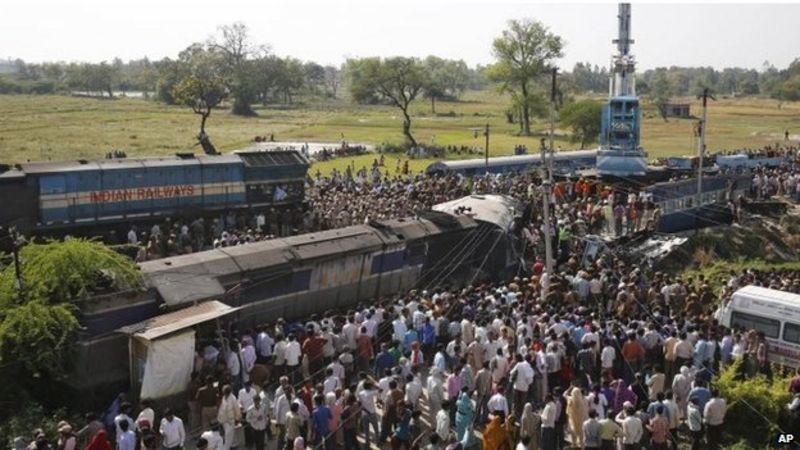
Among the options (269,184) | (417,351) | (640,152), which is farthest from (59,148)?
(417,351)

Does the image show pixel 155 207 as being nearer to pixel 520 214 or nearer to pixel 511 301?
pixel 520 214

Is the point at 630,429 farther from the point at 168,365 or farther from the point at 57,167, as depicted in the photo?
the point at 57,167

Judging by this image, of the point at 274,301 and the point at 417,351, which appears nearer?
Result: the point at 417,351

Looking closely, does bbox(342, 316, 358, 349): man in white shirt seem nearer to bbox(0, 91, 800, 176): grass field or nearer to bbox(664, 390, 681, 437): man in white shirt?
bbox(664, 390, 681, 437): man in white shirt

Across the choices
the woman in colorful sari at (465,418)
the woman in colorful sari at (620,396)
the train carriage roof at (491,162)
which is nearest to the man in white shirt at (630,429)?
the woman in colorful sari at (620,396)

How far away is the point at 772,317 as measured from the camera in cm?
1755

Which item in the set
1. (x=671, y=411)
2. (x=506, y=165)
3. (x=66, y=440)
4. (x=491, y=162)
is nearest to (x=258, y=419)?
(x=66, y=440)

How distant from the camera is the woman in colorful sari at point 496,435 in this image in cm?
1185

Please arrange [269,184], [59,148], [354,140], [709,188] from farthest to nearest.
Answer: [354,140]
[59,148]
[709,188]
[269,184]

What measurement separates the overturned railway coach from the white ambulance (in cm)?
1945

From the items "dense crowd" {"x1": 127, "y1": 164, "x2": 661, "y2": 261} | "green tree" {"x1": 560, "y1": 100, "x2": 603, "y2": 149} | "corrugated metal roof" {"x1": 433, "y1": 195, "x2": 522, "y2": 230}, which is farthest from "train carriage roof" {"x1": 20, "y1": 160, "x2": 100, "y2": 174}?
"green tree" {"x1": 560, "y1": 100, "x2": 603, "y2": 149}

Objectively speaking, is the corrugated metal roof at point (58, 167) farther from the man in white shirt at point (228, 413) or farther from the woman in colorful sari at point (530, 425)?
the woman in colorful sari at point (530, 425)

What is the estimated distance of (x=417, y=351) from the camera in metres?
15.0

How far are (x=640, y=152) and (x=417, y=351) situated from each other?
30.0m
